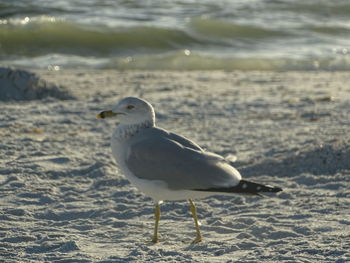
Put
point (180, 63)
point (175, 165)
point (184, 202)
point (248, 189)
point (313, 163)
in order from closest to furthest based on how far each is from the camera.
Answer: point (248, 189) < point (175, 165) < point (184, 202) < point (313, 163) < point (180, 63)

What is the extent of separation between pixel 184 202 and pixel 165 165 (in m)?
1.03

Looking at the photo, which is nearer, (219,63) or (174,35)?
(219,63)

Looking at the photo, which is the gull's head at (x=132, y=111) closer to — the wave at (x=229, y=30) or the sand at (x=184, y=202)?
the sand at (x=184, y=202)

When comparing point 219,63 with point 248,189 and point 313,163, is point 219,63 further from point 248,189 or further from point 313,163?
point 248,189

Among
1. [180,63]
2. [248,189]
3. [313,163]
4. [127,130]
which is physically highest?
[127,130]

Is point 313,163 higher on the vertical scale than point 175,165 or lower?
lower

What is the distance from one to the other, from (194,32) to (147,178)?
35.7ft

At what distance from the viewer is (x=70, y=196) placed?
5.26m

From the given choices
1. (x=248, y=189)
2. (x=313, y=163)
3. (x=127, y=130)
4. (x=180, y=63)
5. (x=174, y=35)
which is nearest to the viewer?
(x=248, y=189)

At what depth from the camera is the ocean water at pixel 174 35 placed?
1223 centimetres

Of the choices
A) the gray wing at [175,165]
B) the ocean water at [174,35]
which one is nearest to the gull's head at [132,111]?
the gray wing at [175,165]

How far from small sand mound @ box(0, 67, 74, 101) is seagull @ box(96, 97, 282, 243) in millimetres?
3980

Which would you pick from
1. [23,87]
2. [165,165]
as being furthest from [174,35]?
[165,165]

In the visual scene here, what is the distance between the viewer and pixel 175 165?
418cm
